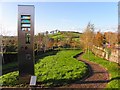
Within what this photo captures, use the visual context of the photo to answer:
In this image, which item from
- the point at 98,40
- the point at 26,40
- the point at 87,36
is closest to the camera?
the point at 26,40

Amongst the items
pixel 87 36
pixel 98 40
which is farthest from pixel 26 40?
pixel 98 40

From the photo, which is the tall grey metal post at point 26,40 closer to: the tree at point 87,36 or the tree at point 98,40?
the tree at point 87,36

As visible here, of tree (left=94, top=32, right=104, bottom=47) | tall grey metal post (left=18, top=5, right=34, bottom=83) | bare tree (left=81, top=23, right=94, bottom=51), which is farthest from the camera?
tree (left=94, top=32, right=104, bottom=47)

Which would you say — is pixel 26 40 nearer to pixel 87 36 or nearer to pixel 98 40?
pixel 87 36

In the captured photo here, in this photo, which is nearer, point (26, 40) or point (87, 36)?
point (26, 40)

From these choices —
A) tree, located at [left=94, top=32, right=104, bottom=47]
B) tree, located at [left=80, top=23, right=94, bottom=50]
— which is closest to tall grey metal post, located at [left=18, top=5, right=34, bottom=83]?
tree, located at [left=80, top=23, right=94, bottom=50]

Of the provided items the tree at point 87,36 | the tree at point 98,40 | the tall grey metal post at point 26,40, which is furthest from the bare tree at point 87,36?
the tall grey metal post at point 26,40

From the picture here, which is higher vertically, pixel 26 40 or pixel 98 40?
pixel 26 40

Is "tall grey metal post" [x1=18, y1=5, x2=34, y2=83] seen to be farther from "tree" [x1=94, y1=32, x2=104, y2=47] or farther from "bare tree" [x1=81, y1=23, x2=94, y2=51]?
"tree" [x1=94, y1=32, x2=104, y2=47]

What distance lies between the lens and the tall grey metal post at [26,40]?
4.52 metres

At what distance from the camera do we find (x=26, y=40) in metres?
4.69

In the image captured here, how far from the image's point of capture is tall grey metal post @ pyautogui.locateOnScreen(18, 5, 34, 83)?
14.8ft

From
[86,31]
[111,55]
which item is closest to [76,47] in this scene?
[86,31]

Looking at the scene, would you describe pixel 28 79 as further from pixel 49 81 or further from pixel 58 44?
pixel 58 44
